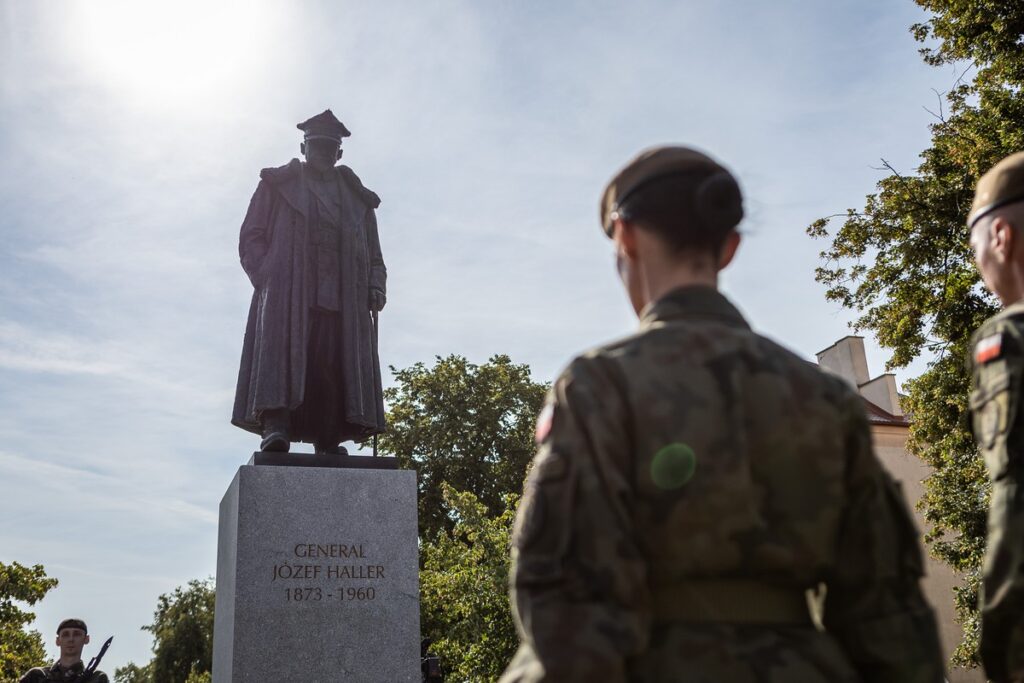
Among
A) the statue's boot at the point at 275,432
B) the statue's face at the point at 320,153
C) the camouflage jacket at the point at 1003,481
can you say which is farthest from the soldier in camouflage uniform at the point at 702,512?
the statue's face at the point at 320,153

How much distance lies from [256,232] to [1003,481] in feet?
23.2

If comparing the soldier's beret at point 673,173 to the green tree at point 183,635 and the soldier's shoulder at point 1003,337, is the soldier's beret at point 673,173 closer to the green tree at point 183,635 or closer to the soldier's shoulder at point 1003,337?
the soldier's shoulder at point 1003,337

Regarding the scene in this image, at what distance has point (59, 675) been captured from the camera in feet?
23.7

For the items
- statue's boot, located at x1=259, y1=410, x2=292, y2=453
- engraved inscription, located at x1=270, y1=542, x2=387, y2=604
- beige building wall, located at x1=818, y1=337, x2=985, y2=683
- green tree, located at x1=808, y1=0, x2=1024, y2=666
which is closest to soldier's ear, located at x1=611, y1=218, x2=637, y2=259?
engraved inscription, located at x1=270, y1=542, x2=387, y2=604

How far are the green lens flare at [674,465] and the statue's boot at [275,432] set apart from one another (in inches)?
245

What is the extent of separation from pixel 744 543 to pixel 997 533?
0.83 meters

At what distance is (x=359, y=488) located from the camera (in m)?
7.41

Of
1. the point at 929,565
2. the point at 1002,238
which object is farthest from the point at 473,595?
the point at 1002,238

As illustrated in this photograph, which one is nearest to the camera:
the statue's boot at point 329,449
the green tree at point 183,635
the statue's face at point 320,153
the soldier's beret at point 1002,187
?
the soldier's beret at point 1002,187

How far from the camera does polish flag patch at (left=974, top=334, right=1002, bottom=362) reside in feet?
7.69

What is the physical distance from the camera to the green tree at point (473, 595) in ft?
76.6

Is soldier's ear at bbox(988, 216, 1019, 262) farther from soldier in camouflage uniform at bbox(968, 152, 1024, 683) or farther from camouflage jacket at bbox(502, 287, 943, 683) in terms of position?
camouflage jacket at bbox(502, 287, 943, 683)

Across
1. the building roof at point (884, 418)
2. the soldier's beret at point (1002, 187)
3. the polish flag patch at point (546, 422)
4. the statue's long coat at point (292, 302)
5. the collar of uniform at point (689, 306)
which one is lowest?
the polish flag patch at point (546, 422)

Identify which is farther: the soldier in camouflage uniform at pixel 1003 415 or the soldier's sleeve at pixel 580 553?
the soldier in camouflage uniform at pixel 1003 415
